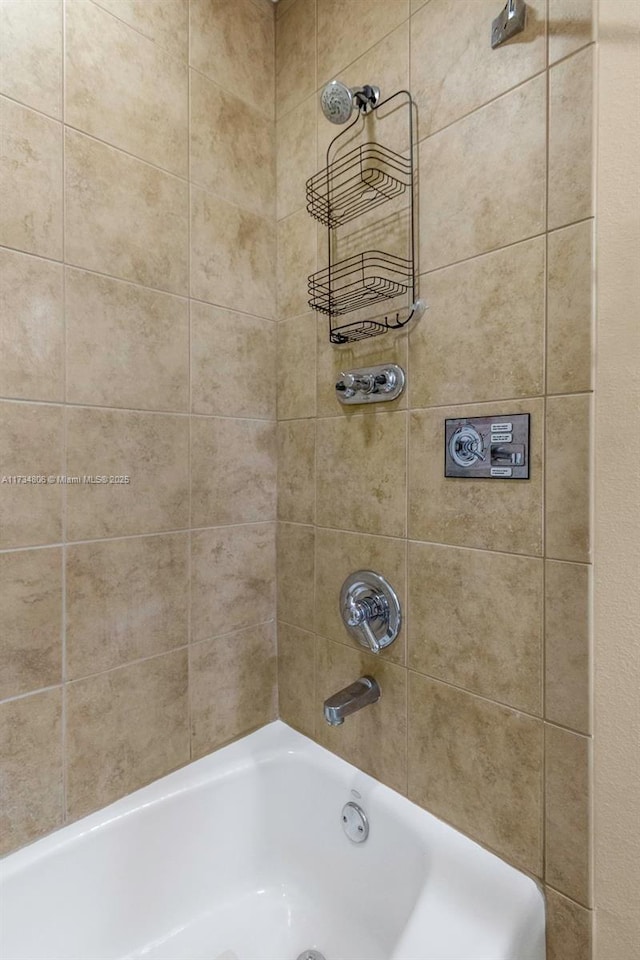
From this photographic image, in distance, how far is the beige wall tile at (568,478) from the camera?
2.72 ft

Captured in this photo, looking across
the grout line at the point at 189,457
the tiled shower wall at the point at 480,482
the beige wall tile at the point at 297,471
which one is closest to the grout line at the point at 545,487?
the tiled shower wall at the point at 480,482

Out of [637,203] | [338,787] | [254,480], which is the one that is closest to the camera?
[637,203]

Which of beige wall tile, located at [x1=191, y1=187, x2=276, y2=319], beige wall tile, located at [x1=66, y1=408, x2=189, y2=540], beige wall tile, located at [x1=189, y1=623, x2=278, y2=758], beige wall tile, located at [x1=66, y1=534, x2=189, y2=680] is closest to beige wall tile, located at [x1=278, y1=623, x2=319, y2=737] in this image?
beige wall tile, located at [x1=189, y1=623, x2=278, y2=758]

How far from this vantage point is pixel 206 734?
1328 millimetres

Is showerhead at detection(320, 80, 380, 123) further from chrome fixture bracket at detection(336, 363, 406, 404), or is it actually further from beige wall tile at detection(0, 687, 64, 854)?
beige wall tile at detection(0, 687, 64, 854)

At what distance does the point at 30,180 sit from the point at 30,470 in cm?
61

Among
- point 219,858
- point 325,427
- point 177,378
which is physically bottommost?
point 219,858

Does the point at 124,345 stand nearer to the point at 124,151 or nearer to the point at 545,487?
the point at 124,151

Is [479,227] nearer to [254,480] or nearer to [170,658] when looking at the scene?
[254,480]

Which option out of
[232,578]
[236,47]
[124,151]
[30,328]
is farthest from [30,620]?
[236,47]

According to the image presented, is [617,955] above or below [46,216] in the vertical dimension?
below

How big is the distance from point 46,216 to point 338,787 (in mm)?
1509

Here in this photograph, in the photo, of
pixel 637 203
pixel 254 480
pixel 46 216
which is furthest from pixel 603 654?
pixel 46 216

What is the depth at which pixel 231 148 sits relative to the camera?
136 centimetres
